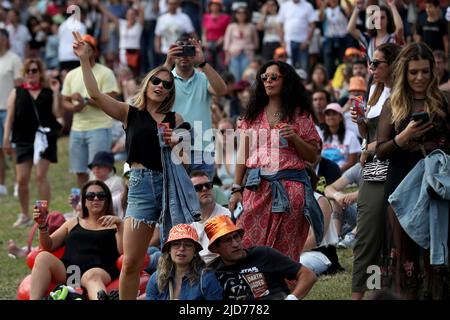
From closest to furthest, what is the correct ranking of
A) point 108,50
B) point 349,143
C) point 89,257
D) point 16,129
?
point 89,257 < point 349,143 < point 16,129 < point 108,50

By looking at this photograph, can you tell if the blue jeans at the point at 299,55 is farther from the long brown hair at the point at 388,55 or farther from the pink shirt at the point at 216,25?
the long brown hair at the point at 388,55

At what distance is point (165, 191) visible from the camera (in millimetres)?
8023

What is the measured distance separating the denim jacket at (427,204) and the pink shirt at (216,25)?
12.7m

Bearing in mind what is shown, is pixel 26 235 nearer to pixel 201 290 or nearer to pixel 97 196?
pixel 97 196

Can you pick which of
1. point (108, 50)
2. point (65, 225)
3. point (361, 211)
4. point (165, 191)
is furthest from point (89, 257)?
point (108, 50)

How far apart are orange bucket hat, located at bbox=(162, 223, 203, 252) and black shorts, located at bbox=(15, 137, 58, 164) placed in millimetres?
6046

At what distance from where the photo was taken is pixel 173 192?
802 centimetres

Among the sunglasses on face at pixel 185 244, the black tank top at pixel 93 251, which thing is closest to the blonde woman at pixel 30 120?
the black tank top at pixel 93 251

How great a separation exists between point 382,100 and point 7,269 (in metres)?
Result: 4.88

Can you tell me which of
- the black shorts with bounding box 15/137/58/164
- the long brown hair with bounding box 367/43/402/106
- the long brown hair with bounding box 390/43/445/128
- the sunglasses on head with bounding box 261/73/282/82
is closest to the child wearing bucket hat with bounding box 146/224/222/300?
the sunglasses on head with bounding box 261/73/282/82

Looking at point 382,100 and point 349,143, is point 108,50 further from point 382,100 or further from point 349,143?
point 382,100

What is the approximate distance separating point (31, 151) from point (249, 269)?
266 inches

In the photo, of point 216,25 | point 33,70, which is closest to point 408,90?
point 33,70
